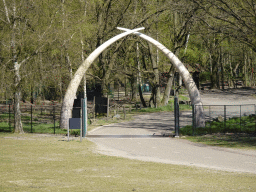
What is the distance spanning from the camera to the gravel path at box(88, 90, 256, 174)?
13664 millimetres

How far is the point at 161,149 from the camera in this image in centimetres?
1736

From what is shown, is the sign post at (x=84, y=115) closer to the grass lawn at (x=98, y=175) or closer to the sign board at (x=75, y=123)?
the sign board at (x=75, y=123)

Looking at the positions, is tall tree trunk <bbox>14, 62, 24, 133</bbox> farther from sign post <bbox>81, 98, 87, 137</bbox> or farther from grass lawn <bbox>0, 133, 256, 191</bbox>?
grass lawn <bbox>0, 133, 256, 191</bbox>

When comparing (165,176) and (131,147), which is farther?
(131,147)

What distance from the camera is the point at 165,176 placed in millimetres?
10836

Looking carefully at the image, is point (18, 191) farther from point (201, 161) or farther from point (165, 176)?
point (201, 161)

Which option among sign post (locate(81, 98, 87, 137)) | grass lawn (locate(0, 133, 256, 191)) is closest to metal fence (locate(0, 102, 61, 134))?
sign post (locate(81, 98, 87, 137))

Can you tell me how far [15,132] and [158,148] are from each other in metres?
10.5

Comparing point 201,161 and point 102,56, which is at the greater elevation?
point 102,56

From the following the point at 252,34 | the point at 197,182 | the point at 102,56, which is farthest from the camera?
the point at 102,56

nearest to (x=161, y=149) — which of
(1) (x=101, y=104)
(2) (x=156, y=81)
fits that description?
(1) (x=101, y=104)

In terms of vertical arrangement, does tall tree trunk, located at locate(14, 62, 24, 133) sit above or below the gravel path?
above

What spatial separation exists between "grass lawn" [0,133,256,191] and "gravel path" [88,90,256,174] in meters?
1.14

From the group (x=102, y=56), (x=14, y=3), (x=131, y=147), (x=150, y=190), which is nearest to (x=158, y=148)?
(x=131, y=147)
